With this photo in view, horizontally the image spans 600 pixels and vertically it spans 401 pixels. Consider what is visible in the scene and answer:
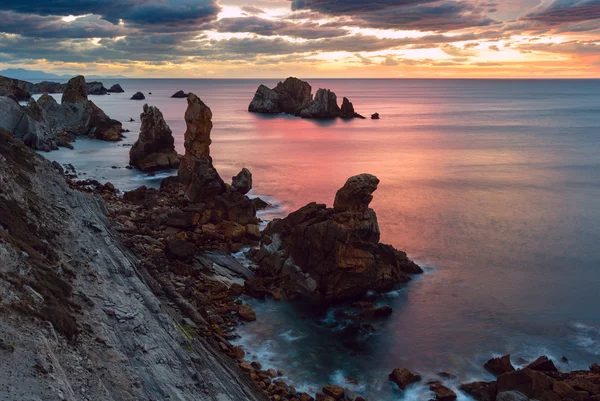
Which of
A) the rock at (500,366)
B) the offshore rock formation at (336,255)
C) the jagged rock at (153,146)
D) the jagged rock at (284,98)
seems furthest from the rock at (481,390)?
the jagged rock at (284,98)

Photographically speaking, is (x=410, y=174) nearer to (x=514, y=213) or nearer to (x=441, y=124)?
(x=514, y=213)

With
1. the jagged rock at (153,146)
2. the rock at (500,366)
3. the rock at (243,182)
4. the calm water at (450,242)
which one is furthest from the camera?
the jagged rock at (153,146)

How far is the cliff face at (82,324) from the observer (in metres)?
15.0

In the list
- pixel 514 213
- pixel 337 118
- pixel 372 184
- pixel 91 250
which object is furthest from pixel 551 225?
pixel 337 118

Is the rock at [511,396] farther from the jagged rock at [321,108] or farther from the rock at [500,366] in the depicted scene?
the jagged rock at [321,108]

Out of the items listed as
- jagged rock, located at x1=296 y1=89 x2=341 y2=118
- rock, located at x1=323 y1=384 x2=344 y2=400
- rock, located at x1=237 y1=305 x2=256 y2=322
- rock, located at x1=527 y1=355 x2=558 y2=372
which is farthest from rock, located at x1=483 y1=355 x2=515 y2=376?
jagged rock, located at x1=296 y1=89 x2=341 y2=118

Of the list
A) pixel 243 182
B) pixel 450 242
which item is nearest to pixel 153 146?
pixel 243 182

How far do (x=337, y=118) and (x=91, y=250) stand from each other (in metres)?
153

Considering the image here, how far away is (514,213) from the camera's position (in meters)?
57.1

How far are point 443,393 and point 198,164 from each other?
32873 mm

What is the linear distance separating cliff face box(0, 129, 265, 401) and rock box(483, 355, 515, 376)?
12680 millimetres

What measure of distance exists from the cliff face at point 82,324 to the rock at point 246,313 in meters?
5.13

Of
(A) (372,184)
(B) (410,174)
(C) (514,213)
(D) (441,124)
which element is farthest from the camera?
(D) (441,124)

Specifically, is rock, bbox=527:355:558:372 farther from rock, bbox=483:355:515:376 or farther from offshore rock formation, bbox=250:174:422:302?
offshore rock formation, bbox=250:174:422:302
